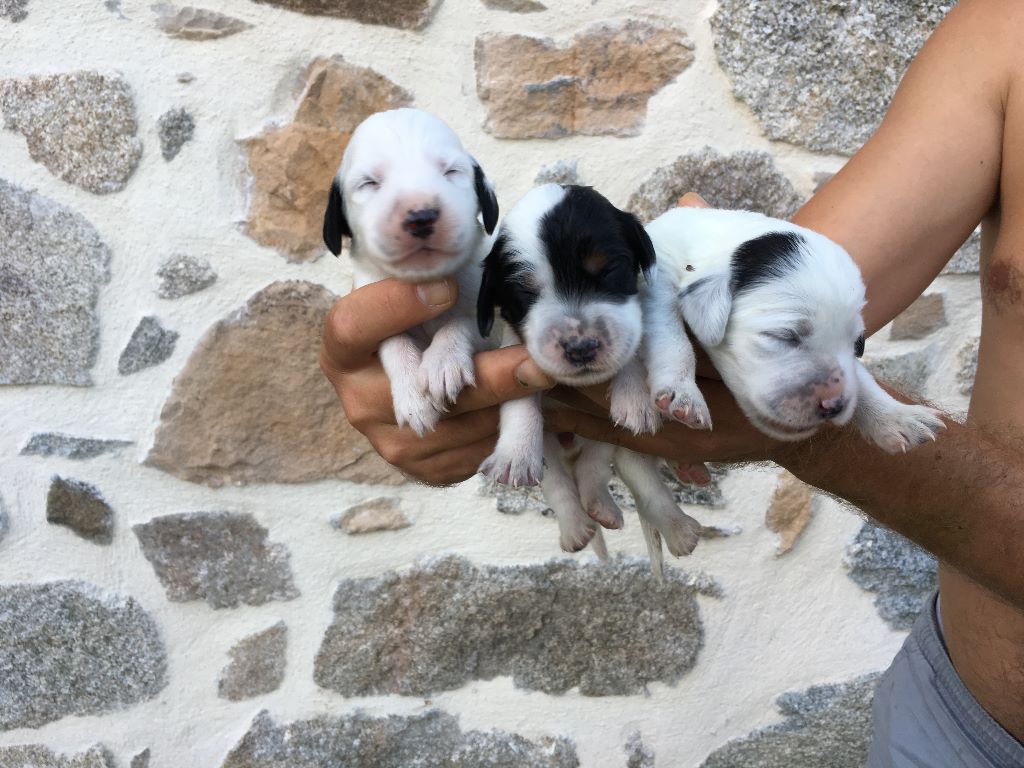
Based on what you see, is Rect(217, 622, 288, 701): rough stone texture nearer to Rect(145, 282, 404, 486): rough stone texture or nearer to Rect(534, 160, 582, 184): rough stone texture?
Rect(145, 282, 404, 486): rough stone texture

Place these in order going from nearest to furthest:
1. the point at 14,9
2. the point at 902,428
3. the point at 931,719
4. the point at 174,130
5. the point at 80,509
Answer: the point at 902,428 → the point at 931,719 → the point at 14,9 → the point at 174,130 → the point at 80,509

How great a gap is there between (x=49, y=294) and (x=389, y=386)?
41.1 inches

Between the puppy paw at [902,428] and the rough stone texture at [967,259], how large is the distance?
3.46 ft

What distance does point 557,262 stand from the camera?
1.47 meters

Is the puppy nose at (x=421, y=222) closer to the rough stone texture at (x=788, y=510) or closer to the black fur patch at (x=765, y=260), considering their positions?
the black fur patch at (x=765, y=260)

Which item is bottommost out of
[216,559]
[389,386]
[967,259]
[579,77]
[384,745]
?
[384,745]

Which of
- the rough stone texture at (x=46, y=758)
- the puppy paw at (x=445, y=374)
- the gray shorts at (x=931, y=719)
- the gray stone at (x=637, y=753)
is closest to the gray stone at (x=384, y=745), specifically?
the gray stone at (x=637, y=753)

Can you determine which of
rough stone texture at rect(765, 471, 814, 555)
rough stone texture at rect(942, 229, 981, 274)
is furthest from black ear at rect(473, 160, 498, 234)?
rough stone texture at rect(942, 229, 981, 274)

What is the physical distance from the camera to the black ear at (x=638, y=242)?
152 cm

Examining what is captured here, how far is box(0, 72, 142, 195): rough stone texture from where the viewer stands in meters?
2.03

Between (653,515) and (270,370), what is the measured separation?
3.47ft

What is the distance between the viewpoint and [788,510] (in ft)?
8.22

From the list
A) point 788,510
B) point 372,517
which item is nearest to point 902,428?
point 788,510

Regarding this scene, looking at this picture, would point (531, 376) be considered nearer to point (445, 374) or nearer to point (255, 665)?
point (445, 374)
